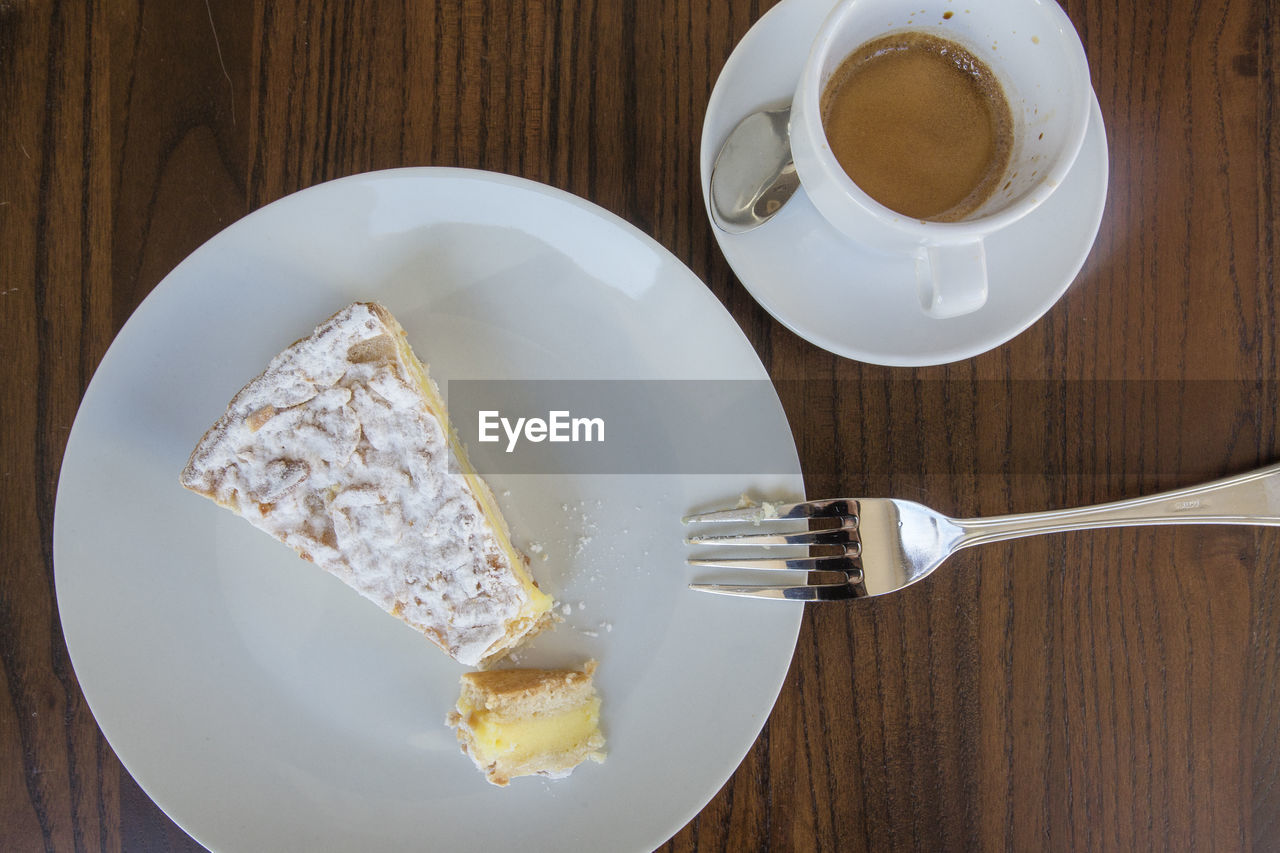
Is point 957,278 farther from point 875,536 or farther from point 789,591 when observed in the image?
point 789,591

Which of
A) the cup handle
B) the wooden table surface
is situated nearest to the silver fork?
the wooden table surface

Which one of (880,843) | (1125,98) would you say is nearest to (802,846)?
(880,843)

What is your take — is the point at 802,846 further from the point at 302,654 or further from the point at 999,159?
the point at 999,159

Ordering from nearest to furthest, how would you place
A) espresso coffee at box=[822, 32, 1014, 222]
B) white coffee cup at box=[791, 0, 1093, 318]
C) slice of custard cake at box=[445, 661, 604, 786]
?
white coffee cup at box=[791, 0, 1093, 318] < espresso coffee at box=[822, 32, 1014, 222] < slice of custard cake at box=[445, 661, 604, 786]

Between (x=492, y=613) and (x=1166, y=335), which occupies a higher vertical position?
(x=1166, y=335)

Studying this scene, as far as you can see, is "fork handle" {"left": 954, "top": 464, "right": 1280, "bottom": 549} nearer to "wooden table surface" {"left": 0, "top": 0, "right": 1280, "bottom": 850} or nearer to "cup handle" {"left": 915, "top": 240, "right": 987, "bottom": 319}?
"wooden table surface" {"left": 0, "top": 0, "right": 1280, "bottom": 850}

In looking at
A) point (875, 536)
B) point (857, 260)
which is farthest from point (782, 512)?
point (857, 260)

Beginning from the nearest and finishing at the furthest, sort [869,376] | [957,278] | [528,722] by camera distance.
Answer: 1. [957,278]
2. [528,722]
3. [869,376]
